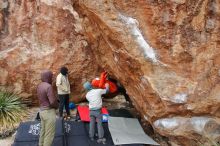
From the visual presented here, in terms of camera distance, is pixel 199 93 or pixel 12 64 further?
pixel 12 64

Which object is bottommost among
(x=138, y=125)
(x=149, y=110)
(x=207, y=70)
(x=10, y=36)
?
(x=138, y=125)

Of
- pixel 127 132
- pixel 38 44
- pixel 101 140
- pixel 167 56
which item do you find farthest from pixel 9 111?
pixel 167 56

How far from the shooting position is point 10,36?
1150 cm

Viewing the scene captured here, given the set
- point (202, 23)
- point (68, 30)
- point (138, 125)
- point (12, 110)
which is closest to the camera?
point (202, 23)

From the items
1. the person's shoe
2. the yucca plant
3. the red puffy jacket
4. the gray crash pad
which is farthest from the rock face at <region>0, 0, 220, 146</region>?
the yucca plant

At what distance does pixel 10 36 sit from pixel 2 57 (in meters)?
0.66

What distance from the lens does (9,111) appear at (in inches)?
420

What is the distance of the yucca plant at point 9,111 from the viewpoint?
10281mm

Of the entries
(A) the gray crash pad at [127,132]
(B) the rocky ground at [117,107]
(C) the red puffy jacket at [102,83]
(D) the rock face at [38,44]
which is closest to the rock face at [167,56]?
(C) the red puffy jacket at [102,83]

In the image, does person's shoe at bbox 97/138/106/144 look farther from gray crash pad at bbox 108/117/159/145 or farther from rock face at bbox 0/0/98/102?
rock face at bbox 0/0/98/102

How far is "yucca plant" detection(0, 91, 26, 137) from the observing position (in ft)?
33.7

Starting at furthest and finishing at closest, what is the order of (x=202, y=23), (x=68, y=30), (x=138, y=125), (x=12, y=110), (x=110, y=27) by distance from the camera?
(x=68, y=30) → (x=12, y=110) → (x=138, y=125) → (x=110, y=27) → (x=202, y=23)

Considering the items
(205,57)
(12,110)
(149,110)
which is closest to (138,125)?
(149,110)

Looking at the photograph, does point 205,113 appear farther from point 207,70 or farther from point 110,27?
point 110,27
